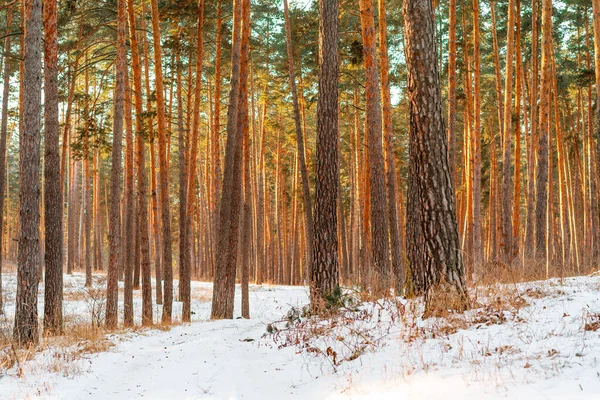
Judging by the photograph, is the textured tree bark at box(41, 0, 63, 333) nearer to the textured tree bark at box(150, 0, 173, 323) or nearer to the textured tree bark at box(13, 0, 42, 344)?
the textured tree bark at box(13, 0, 42, 344)

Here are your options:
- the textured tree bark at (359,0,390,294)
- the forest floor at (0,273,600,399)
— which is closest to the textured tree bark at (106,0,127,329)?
the forest floor at (0,273,600,399)

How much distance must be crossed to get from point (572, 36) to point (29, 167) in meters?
25.5

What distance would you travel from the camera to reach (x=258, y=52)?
2022 centimetres

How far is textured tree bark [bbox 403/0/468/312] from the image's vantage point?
601cm

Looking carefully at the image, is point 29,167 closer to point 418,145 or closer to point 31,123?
point 31,123

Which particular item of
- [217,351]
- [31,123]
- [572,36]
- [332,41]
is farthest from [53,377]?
[572,36]

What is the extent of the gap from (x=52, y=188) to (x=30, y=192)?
1041 millimetres

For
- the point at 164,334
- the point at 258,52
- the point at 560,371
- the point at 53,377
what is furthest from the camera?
the point at 258,52

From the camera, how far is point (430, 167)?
20.2 ft

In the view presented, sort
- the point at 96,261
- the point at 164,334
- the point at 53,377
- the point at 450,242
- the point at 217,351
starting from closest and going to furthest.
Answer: the point at 53,377 < the point at 450,242 < the point at 217,351 < the point at 164,334 < the point at 96,261

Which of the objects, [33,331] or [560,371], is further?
[33,331]

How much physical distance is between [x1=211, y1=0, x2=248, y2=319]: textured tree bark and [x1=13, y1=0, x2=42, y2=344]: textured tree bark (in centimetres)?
430

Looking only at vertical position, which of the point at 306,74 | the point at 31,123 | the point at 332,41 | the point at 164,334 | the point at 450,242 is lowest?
the point at 164,334

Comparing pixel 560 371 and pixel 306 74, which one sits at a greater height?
pixel 306 74
